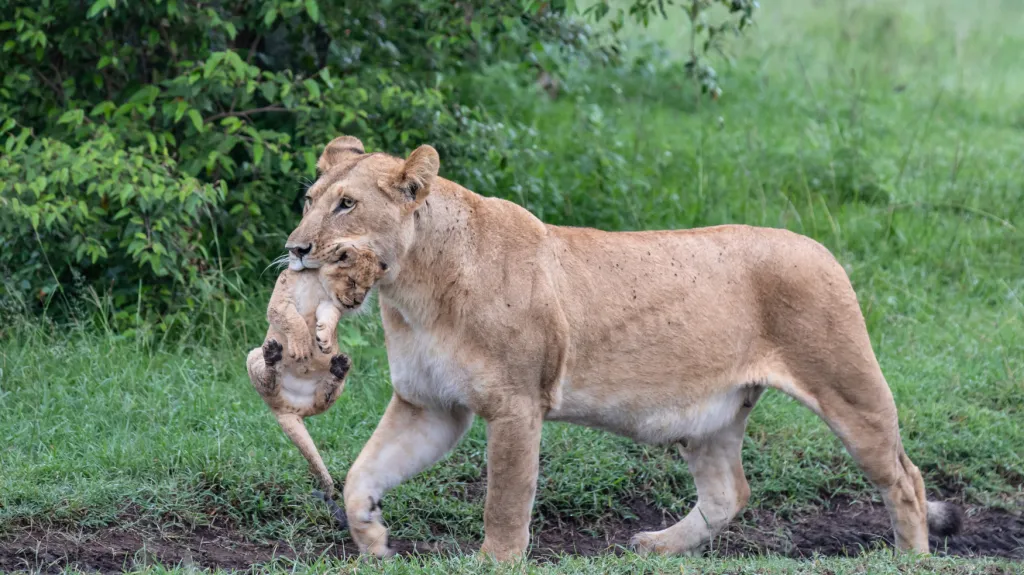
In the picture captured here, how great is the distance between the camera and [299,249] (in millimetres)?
4074

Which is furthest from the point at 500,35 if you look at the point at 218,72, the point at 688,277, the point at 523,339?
the point at 523,339

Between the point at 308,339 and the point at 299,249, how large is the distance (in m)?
0.31

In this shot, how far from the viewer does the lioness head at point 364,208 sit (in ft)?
13.4

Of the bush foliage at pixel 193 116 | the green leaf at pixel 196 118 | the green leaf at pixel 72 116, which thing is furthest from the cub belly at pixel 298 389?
the green leaf at pixel 72 116

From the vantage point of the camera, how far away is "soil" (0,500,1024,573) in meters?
4.52

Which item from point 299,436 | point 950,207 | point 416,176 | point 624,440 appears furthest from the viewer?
point 950,207

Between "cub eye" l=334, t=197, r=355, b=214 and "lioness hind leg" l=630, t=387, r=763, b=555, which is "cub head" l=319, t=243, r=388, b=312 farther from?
"lioness hind leg" l=630, t=387, r=763, b=555

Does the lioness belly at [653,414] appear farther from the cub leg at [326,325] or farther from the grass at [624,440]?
the cub leg at [326,325]

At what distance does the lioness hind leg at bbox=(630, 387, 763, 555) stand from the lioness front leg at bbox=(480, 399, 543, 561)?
81cm

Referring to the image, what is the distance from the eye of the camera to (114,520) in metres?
4.79

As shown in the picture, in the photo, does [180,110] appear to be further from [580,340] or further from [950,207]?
[950,207]

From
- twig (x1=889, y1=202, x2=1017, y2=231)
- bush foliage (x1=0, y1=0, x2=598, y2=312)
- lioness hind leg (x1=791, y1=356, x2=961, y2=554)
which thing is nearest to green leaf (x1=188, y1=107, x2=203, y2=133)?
bush foliage (x1=0, y1=0, x2=598, y2=312)

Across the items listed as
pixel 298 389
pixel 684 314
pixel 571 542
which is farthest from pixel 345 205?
pixel 571 542

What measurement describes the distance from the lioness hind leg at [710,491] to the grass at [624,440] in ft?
1.26
